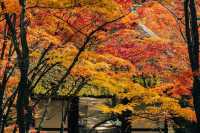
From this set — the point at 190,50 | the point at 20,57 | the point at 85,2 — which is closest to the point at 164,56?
the point at 190,50

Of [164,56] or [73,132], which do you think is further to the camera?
[73,132]

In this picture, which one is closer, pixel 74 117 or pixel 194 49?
pixel 194 49

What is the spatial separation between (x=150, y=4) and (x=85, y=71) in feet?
13.3

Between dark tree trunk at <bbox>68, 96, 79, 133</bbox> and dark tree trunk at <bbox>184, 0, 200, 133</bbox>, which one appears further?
dark tree trunk at <bbox>68, 96, 79, 133</bbox>

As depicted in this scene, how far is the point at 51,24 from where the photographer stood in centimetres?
1400

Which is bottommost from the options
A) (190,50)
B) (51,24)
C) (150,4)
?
(190,50)

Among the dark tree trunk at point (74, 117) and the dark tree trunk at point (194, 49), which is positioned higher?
the dark tree trunk at point (194, 49)

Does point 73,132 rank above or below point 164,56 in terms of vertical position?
below

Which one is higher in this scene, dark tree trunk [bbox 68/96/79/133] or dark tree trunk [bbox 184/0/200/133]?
dark tree trunk [bbox 184/0/200/133]

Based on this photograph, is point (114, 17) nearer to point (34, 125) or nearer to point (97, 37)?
point (97, 37)

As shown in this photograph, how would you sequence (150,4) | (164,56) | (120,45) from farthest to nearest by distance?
(164,56) < (120,45) < (150,4)

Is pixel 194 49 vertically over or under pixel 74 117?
over

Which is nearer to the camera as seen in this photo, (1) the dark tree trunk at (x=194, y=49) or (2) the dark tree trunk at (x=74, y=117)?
(1) the dark tree trunk at (x=194, y=49)

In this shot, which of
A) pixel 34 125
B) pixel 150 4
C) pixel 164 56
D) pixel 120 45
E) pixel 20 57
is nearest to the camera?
pixel 20 57
